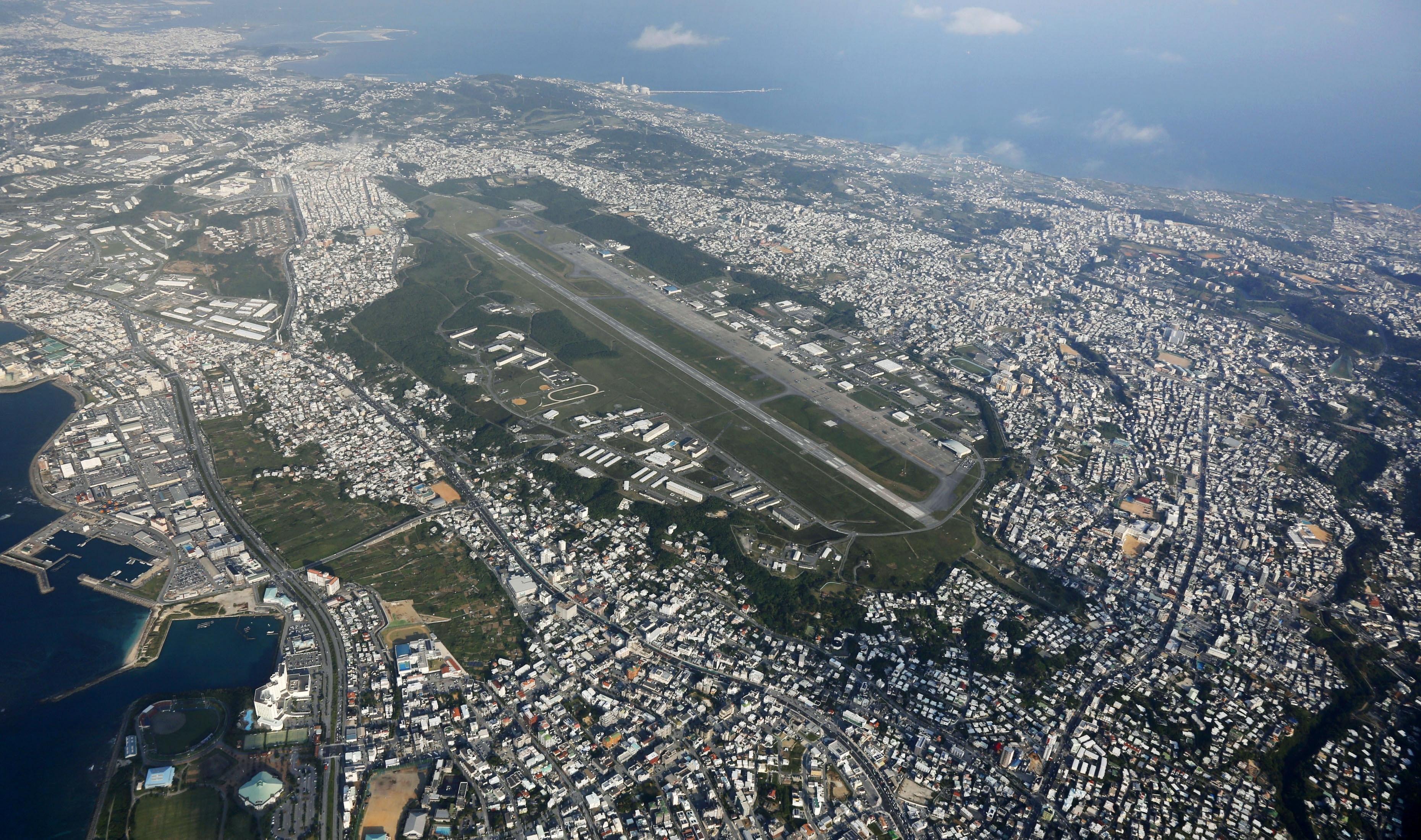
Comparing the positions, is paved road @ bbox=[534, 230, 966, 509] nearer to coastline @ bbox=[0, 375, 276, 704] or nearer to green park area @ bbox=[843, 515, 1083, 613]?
green park area @ bbox=[843, 515, 1083, 613]

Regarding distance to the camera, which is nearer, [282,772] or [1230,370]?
[282,772]

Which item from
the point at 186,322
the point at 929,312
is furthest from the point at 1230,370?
the point at 186,322

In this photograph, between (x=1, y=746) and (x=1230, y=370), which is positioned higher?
(x=1230, y=370)

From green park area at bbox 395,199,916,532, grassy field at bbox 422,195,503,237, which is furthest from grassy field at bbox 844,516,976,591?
grassy field at bbox 422,195,503,237

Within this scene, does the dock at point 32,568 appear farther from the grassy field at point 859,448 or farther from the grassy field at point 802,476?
the grassy field at point 859,448

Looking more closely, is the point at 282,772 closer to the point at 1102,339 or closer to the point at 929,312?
the point at 929,312
